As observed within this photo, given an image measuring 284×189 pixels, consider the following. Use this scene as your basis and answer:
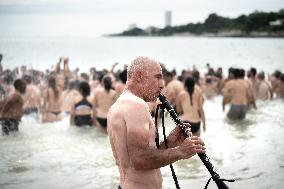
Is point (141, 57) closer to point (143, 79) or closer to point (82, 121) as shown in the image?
point (143, 79)

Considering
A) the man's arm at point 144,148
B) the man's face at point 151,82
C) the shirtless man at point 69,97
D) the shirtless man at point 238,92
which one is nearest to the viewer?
the man's arm at point 144,148

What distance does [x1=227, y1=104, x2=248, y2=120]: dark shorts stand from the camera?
12.3 m

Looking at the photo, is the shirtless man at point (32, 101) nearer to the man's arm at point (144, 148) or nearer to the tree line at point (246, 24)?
the man's arm at point (144, 148)

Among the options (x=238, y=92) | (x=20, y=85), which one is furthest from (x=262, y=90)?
(x=20, y=85)

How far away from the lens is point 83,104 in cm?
1104

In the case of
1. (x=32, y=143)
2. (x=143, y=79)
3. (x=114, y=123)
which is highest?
(x=143, y=79)

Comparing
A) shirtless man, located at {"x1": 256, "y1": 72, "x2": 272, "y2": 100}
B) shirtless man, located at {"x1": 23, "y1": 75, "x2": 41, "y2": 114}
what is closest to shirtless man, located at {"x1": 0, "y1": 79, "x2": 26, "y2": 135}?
shirtless man, located at {"x1": 23, "y1": 75, "x2": 41, "y2": 114}

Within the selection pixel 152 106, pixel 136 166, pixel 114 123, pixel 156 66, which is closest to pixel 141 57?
pixel 156 66

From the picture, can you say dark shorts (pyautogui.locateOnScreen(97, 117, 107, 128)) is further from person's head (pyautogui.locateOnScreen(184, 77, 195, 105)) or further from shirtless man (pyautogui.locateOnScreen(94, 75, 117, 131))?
person's head (pyautogui.locateOnScreen(184, 77, 195, 105))

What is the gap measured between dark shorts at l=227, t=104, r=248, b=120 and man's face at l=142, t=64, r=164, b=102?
9.73m

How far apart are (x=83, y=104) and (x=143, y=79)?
8286 mm

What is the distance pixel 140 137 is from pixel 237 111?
399 inches

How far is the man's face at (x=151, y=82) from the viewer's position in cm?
291

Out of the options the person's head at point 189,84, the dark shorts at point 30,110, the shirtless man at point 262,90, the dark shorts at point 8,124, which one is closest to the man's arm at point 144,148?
the person's head at point 189,84
